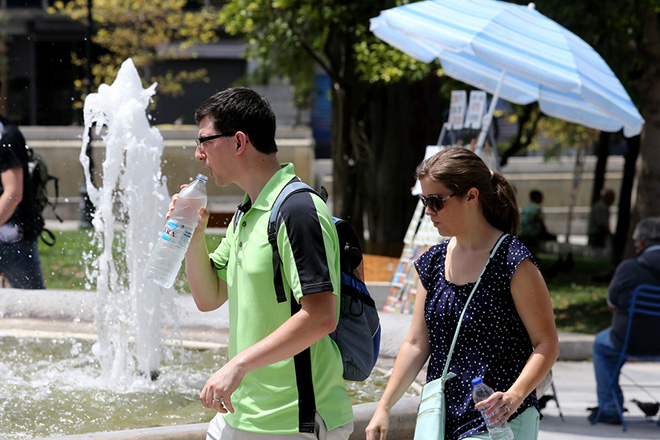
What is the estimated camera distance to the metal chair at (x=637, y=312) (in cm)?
666

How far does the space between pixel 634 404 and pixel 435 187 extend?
515 cm

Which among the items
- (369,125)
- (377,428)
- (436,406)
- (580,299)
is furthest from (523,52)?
(369,125)

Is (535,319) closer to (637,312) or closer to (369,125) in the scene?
(637,312)

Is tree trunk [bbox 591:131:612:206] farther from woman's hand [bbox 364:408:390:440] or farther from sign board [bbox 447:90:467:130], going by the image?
woman's hand [bbox 364:408:390:440]

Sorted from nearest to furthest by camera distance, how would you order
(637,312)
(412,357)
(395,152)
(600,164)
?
(412,357) < (637,312) < (395,152) < (600,164)

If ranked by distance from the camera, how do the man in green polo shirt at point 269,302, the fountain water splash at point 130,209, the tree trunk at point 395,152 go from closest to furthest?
1. the man in green polo shirt at point 269,302
2. the fountain water splash at point 130,209
3. the tree trunk at point 395,152

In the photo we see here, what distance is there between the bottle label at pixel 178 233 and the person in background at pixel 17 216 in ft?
11.1

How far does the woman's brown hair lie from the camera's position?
3072 mm

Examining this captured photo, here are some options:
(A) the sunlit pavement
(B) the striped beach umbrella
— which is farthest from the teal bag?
(A) the sunlit pavement

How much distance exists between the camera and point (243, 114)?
108 inches

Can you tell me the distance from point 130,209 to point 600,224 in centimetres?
1446

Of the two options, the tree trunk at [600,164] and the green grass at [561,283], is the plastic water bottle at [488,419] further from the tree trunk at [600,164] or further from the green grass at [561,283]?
the tree trunk at [600,164]

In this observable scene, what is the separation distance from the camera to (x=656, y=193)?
37.5 ft

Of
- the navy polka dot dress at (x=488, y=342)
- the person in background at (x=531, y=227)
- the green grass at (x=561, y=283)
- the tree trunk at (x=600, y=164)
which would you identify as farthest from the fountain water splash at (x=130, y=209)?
the tree trunk at (x=600, y=164)
